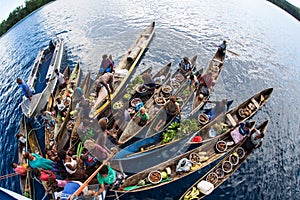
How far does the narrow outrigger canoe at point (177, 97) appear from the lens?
16402 millimetres

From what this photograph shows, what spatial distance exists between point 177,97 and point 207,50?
12495 mm

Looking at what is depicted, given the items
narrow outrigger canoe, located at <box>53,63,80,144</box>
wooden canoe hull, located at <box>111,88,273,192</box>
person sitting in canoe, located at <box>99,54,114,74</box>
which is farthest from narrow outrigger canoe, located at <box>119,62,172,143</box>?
person sitting in canoe, located at <box>99,54,114,74</box>

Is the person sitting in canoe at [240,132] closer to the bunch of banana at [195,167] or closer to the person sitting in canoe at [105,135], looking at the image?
the bunch of banana at [195,167]

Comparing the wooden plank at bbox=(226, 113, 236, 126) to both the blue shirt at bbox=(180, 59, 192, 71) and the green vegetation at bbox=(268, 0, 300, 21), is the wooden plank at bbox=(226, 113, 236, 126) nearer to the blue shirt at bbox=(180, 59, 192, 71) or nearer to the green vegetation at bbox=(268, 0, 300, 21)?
the blue shirt at bbox=(180, 59, 192, 71)

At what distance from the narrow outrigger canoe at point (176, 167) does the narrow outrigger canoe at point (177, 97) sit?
8.17 feet

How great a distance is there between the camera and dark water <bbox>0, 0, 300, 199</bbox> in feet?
55.8

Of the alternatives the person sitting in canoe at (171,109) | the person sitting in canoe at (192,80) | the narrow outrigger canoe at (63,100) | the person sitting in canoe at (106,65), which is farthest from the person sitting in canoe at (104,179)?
the person sitting in canoe at (192,80)

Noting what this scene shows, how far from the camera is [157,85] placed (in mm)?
20219

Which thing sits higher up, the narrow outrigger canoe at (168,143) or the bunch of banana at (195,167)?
the narrow outrigger canoe at (168,143)

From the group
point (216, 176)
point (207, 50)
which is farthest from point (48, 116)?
point (207, 50)

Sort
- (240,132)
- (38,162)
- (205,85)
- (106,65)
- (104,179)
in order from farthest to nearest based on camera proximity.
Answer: (106,65), (205,85), (240,132), (38,162), (104,179)

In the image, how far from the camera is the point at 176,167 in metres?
14.6

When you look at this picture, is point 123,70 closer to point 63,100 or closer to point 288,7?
point 63,100

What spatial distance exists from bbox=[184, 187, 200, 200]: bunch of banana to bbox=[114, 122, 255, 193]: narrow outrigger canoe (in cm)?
99
